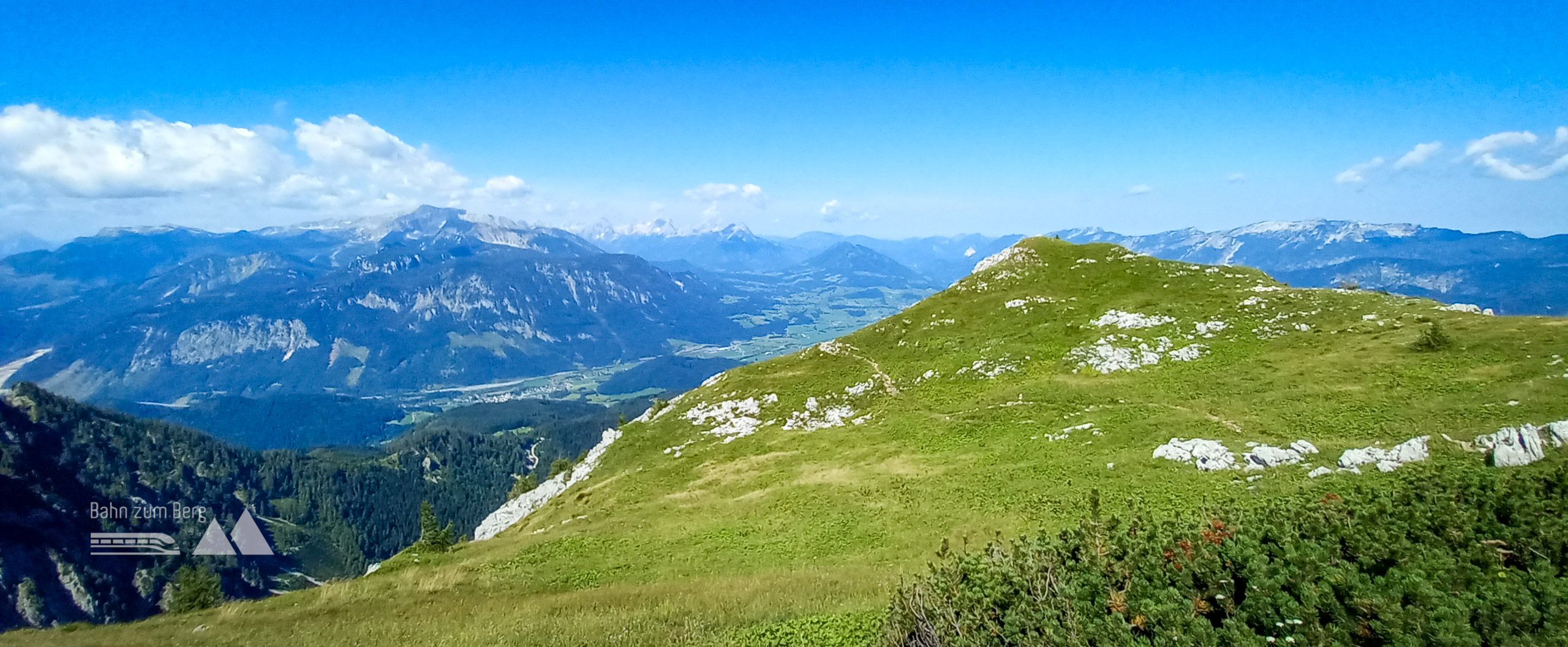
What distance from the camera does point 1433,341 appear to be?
4206cm

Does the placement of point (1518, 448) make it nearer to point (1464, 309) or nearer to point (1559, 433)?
point (1559, 433)

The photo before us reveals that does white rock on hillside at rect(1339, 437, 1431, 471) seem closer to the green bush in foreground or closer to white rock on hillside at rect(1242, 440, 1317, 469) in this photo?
white rock on hillside at rect(1242, 440, 1317, 469)

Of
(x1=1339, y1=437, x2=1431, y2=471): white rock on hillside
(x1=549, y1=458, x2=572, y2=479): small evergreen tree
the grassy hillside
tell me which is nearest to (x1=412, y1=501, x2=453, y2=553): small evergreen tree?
the grassy hillside

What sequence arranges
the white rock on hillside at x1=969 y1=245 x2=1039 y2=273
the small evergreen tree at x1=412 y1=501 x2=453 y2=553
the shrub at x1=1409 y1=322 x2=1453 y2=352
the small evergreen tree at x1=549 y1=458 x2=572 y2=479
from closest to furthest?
the shrub at x1=1409 y1=322 x2=1453 y2=352
the small evergreen tree at x1=412 y1=501 x2=453 y2=553
the small evergreen tree at x1=549 y1=458 x2=572 y2=479
the white rock on hillside at x1=969 y1=245 x2=1039 y2=273

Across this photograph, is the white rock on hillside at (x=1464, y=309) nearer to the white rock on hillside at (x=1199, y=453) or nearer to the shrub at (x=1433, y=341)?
the shrub at (x=1433, y=341)

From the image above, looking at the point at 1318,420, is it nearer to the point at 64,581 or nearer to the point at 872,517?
the point at 872,517

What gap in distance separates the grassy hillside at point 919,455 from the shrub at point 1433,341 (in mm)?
568

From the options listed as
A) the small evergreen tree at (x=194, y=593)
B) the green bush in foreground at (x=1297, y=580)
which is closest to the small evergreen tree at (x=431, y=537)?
the small evergreen tree at (x=194, y=593)

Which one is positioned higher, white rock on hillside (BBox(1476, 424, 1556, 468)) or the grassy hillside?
white rock on hillside (BBox(1476, 424, 1556, 468))

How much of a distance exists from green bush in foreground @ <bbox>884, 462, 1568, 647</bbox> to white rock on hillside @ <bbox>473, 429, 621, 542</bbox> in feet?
185

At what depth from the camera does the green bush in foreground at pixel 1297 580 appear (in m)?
10.8

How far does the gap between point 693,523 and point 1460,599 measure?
3534cm

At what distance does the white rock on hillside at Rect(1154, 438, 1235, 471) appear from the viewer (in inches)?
1275

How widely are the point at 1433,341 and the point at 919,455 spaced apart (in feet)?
117
